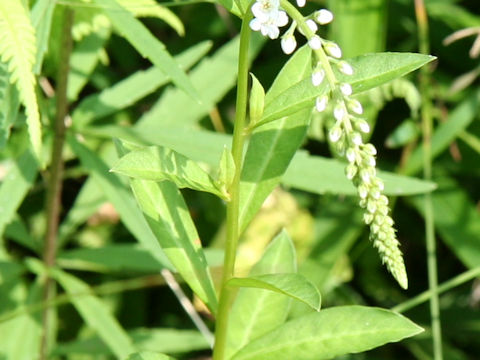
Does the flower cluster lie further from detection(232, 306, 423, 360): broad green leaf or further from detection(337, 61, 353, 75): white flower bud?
detection(232, 306, 423, 360): broad green leaf

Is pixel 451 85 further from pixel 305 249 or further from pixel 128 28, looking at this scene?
pixel 128 28

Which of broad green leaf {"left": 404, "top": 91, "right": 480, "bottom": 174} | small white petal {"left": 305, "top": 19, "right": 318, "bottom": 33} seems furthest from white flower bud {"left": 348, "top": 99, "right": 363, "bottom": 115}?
broad green leaf {"left": 404, "top": 91, "right": 480, "bottom": 174}

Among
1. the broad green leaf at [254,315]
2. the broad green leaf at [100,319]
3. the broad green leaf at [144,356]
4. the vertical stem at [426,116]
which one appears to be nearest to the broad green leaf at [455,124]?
the vertical stem at [426,116]

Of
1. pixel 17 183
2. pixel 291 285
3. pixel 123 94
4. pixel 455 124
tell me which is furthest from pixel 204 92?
pixel 291 285

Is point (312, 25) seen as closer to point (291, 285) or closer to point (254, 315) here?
point (291, 285)

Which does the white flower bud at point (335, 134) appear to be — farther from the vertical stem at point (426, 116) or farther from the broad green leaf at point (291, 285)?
the vertical stem at point (426, 116)

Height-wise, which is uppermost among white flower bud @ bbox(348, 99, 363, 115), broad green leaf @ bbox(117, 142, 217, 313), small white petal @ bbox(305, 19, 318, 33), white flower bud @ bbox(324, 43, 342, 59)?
small white petal @ bbox(305, 19, 318, 33)
